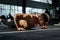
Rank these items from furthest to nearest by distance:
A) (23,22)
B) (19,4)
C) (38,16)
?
(19,4) → (38,16) → (23,22)

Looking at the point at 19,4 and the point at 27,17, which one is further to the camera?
the point at 19,4

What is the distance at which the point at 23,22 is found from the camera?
25406 mm

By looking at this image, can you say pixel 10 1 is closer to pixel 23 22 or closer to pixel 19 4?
pixel 19 4

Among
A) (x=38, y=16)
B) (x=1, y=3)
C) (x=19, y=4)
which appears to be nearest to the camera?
(x=38, y=16)

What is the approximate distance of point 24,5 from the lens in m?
46.7

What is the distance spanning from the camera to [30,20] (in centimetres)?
2636

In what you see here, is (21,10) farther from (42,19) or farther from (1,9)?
(42,19)

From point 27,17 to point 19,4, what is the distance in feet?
68.0

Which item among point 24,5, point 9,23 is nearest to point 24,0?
point 24,5

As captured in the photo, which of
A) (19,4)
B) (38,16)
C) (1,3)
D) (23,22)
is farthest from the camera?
(19,4)

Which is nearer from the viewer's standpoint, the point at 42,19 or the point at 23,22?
the point at 23,22

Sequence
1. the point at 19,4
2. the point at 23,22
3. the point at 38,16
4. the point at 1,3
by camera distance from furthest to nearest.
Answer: the point at 19,4 → the point at 1,3 → the point at 38,16 → the point at 23,22

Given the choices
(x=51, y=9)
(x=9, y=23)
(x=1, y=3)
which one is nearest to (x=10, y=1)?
(x=1, y=3)

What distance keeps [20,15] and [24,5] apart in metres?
20.7
